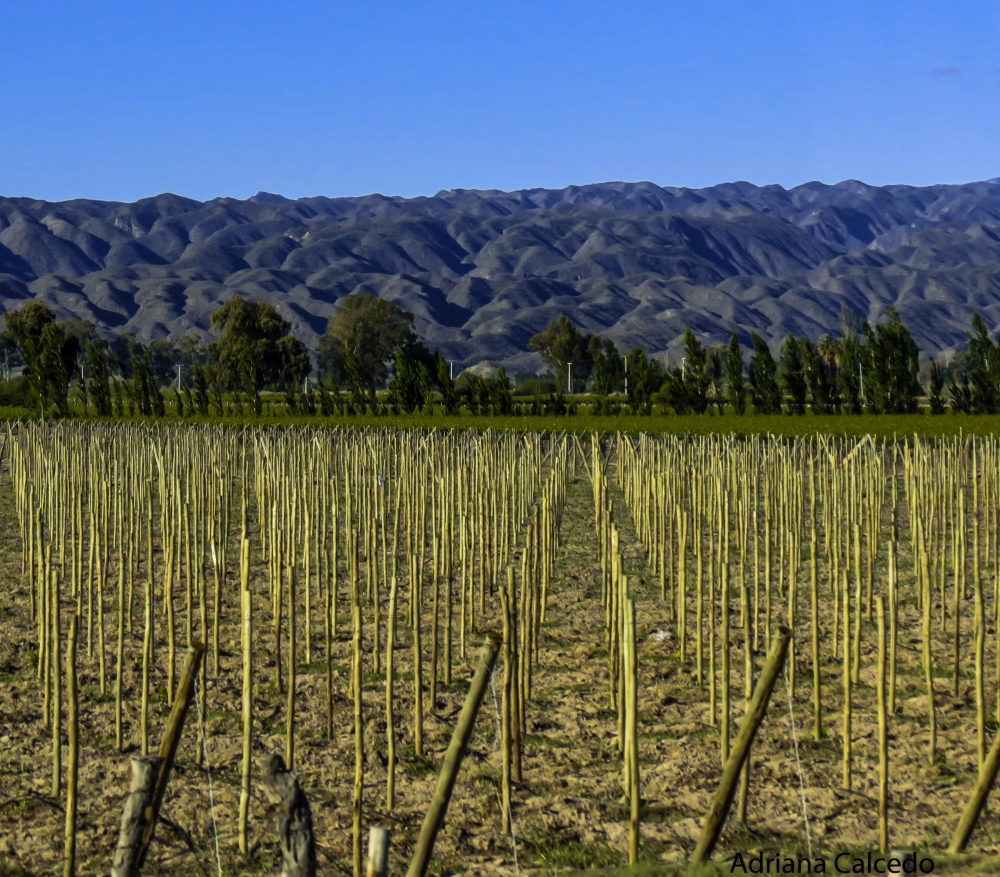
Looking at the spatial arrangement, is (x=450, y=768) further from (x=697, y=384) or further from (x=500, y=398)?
(x=697, y=384)

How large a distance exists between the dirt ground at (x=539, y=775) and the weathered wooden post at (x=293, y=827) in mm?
736

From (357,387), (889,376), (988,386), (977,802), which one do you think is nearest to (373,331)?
(357,387)

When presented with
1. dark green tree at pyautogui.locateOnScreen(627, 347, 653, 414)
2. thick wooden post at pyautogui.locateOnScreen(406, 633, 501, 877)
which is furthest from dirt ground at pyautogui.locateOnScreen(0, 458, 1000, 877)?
dark green tree at pyautogui.locateOnScreen(627, 347, 653, 414)

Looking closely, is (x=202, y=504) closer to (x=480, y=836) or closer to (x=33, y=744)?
(x=33, y=744)

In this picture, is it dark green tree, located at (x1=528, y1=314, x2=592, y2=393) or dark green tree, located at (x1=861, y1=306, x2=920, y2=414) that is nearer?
dark green tree, located at (x1=861, y1=306, x2=920, y2=414)

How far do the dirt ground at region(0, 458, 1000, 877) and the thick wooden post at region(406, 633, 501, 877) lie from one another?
451 millimetres

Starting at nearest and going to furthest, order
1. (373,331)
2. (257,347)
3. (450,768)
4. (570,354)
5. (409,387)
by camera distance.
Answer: (450,768), (409,387), (257,347), (570,354), (373,331)

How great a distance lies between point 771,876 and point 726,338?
158 m

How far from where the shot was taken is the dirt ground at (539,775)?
13.3 ft

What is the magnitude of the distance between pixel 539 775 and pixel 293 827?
66.7 inches

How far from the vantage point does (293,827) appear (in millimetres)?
3262

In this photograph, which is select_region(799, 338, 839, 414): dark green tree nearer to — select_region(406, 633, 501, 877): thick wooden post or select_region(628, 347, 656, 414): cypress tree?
select_region(628, 347, 656, 414): cypress tree

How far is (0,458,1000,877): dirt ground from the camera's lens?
13.3 ft

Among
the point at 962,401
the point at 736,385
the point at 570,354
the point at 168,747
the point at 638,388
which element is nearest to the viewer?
the point at 168,747
